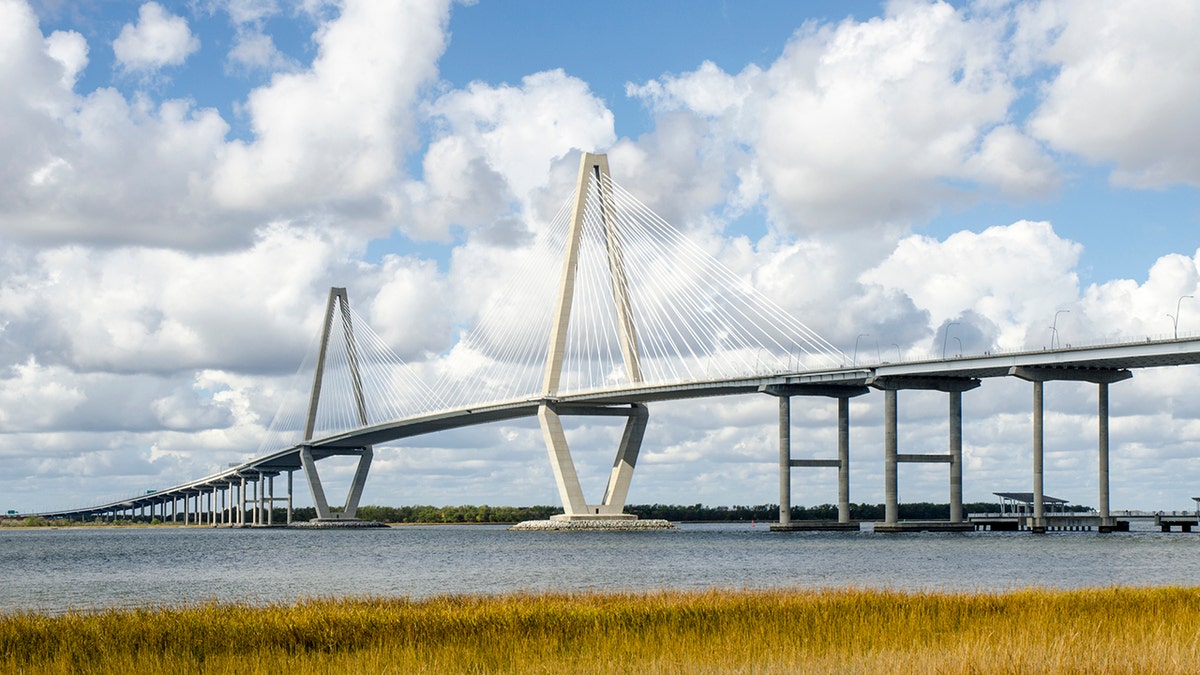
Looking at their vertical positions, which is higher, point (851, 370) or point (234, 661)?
point (851, 370)

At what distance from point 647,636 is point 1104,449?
7298 cm

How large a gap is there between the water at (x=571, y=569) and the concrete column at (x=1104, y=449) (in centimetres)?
1243

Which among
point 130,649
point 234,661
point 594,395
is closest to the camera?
point 234,661

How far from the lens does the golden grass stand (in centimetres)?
1631

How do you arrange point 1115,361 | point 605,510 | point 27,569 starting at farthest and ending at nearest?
point 605,510, point 1115,361, point 27,569

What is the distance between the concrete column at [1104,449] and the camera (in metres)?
83.4

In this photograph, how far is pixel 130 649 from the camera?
19.0 meters

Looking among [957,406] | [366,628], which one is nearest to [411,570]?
[366,628]

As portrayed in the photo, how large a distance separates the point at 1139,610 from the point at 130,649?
16.6m

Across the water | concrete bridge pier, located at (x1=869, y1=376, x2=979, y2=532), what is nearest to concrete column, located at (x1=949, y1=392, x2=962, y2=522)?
concrete bridge pier, located at (x1=869, y1=376, x2=979, y2=532)

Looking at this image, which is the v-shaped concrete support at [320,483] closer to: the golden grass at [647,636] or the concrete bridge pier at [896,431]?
the concrete bridge pier at [896,431]

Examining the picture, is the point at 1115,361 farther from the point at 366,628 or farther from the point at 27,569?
the point at 366,628

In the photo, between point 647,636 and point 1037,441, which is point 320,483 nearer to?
point 1037,441

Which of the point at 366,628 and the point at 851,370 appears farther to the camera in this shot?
the point at 851,370
